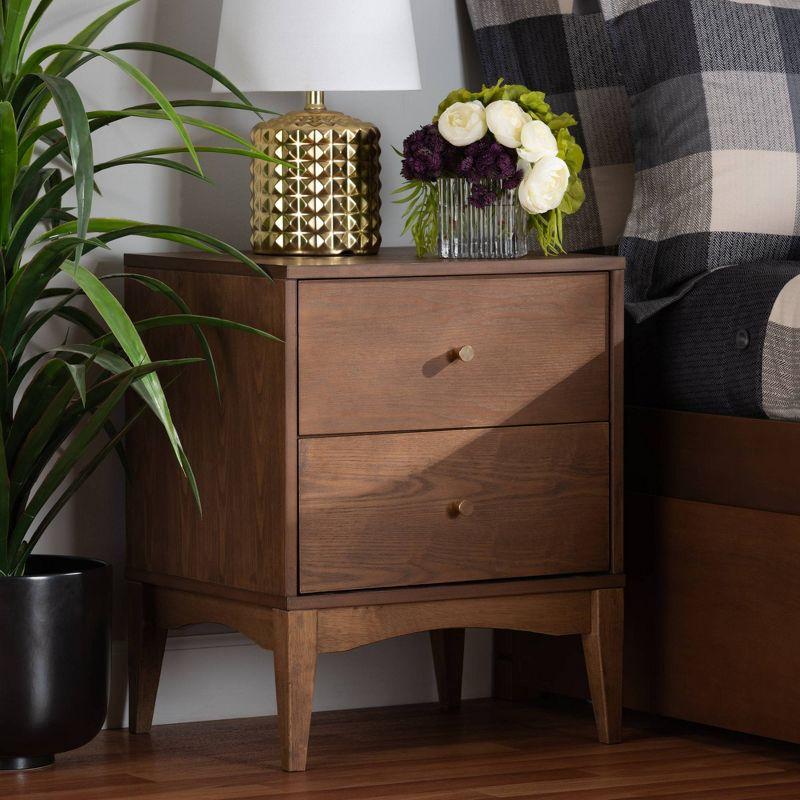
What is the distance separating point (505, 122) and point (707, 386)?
46 cm

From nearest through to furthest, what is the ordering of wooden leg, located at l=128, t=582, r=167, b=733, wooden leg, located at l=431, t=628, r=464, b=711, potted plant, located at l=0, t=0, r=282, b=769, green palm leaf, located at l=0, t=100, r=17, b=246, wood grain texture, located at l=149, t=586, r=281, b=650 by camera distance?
green palm leaf, located at l=0, t=100, r=17, b=246 → potted plant, located at l=0, t=0, r=282, b=769 → wood grain texture, located at l=149, t=586, r=281, b=650 → wooden leg, located at l=128, t=582, r=167, b=733 → wooden leg, located at l=431, t=628, r=464, b=711

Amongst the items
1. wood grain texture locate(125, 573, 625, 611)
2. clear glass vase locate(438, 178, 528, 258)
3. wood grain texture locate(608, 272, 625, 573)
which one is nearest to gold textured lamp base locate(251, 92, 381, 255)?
clear glass vase locate(438, 178, 528, 258)

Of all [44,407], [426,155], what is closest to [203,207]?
[426,155]

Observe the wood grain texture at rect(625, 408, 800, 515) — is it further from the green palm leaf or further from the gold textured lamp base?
the green palm leaf

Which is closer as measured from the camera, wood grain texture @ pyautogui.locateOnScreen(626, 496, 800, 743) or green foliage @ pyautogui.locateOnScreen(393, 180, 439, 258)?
wood grain texture @ pyautogui.locateOnScreen(626, 496, 800, 743)

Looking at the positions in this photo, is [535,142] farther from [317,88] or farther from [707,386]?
[707,386]

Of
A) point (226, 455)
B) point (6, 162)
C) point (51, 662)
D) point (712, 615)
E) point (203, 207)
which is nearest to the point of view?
point (6, 162)

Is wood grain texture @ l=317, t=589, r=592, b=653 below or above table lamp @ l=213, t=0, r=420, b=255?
below

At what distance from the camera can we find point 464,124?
211cm

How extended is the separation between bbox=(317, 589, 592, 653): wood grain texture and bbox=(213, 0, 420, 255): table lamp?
20.2 inches

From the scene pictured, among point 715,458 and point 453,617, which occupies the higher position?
point 715,458

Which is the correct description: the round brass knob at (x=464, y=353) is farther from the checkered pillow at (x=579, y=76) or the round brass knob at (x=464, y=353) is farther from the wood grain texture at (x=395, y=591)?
the checkered pillow at (x=579, y=76)

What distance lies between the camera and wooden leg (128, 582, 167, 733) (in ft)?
7.41

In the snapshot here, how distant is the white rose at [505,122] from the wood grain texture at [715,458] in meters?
0.46
